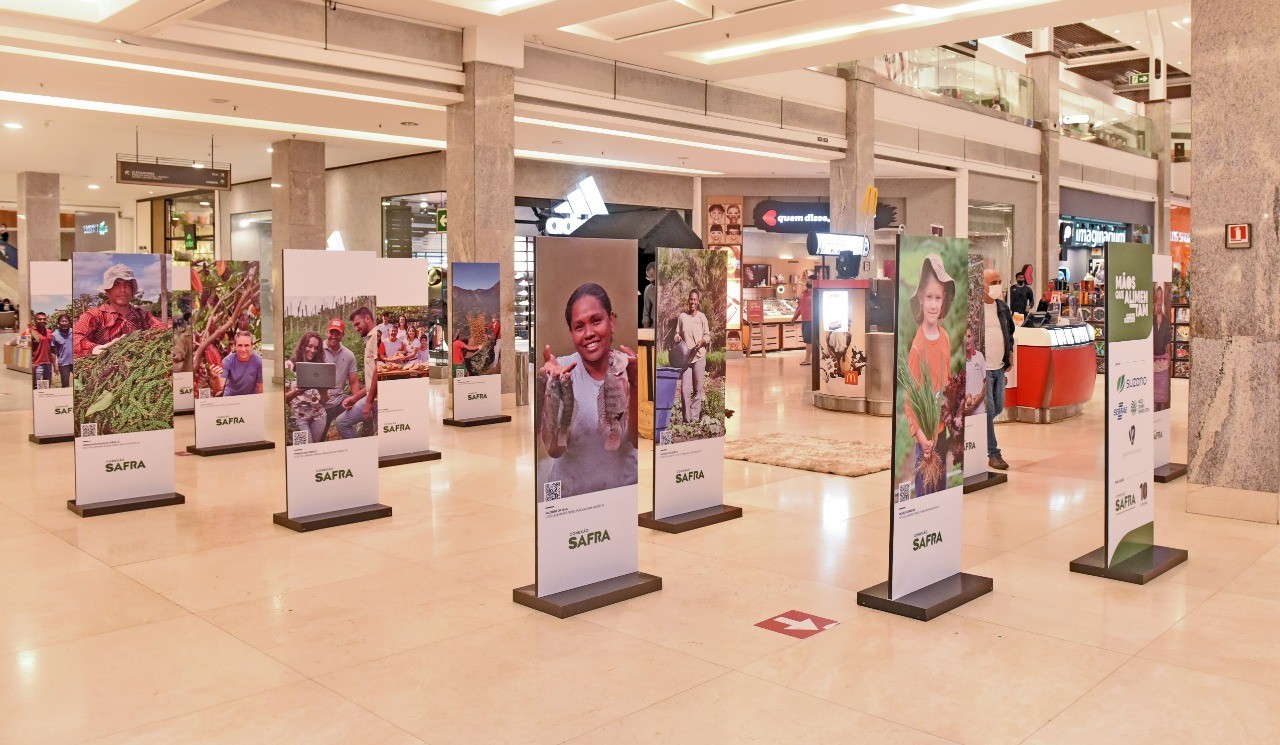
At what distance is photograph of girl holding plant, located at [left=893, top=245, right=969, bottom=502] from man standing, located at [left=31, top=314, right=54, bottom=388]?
8.64 metres

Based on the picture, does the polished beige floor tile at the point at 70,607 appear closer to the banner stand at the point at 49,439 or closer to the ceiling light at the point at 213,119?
the banner stand at the point at 49,439

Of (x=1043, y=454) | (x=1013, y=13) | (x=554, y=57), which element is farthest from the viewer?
(x=554, y=57)

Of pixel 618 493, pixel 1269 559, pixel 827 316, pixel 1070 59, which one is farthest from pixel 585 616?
pixel 1070 59

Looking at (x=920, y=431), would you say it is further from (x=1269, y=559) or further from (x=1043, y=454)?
(x=1043, y=454)

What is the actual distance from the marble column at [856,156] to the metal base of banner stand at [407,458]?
10.2 m

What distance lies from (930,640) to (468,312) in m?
7.31

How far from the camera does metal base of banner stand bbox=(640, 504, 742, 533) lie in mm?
6223

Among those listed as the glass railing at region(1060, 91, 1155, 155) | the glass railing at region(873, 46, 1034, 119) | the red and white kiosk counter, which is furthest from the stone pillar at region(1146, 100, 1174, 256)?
the red and white kiosk counter

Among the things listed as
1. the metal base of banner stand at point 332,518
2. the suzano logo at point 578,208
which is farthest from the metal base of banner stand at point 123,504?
the suzano logo at point 578,208

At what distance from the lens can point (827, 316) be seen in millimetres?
12328

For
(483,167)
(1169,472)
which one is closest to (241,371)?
(483,167)

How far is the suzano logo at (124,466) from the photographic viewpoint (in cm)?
678

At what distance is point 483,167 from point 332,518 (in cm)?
625

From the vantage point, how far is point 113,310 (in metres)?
6.72
